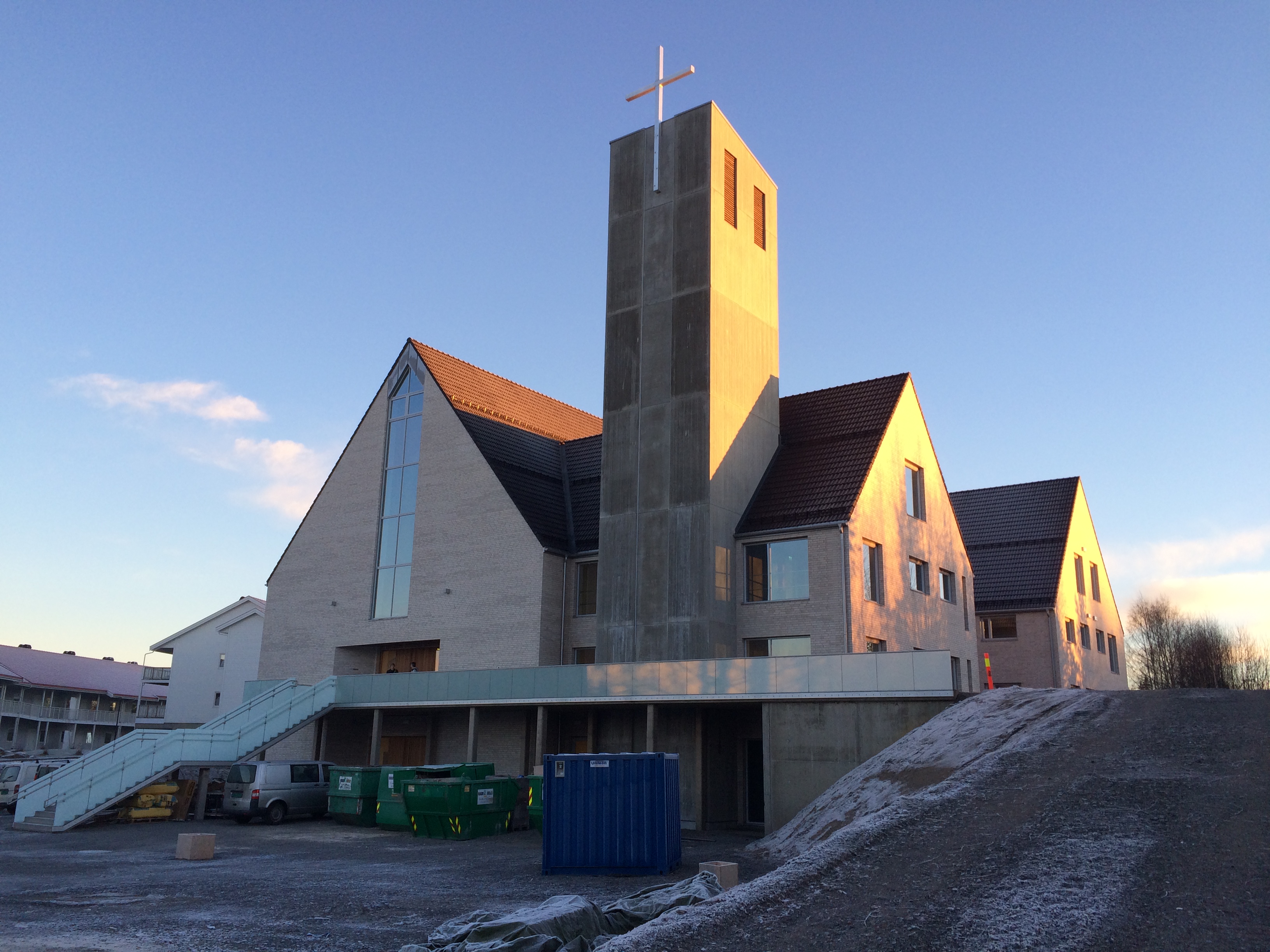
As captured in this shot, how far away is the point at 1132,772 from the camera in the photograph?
46.2 ft

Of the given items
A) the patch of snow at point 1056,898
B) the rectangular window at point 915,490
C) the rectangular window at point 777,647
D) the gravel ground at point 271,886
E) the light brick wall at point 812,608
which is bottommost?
the gravel ground at point 271,886

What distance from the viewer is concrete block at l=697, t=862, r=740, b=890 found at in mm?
13945

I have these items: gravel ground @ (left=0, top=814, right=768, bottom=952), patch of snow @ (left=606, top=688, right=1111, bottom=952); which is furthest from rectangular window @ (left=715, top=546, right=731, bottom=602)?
patch of snow @ (left=606, top=688, right=1111, bottom=952)

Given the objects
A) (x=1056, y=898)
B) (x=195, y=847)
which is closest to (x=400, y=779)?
(x=195, y=847)

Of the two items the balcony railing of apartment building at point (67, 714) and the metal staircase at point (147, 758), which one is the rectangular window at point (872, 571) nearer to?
the metal staircase at point (147, 758)

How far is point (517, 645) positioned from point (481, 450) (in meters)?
7.03

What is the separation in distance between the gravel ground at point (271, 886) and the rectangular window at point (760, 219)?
62.7 feet

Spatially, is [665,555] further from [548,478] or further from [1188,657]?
[1188,657]

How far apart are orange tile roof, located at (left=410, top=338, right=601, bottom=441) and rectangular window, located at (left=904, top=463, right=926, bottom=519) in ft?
46.7

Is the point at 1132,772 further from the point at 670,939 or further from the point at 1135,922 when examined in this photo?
the point at 670,939

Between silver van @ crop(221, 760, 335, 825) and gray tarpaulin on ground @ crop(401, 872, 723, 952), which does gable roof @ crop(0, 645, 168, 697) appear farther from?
gray tarpaulin on ground @ crop(401, 872, 723, 952)

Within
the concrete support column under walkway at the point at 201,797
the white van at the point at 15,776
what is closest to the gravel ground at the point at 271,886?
the concrete support column under walkway at the point at 201,797

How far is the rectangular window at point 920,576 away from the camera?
33.2 m

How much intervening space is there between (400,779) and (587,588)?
31.5 feet
